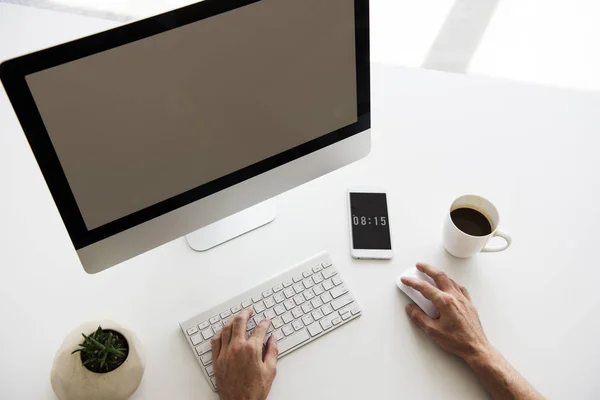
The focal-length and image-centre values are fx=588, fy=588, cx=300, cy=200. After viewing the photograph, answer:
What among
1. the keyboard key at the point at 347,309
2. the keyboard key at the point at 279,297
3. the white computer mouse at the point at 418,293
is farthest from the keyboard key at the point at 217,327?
the white computer mouse at the point at 418,293

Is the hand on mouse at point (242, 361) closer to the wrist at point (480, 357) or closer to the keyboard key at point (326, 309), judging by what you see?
the keyboard key at point (326, 309)

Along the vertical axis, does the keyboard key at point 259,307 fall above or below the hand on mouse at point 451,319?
above

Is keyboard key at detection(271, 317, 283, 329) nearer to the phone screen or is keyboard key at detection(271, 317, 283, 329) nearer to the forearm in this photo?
the phone screen

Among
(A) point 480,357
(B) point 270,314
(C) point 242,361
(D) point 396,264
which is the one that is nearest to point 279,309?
(B) point 270,314

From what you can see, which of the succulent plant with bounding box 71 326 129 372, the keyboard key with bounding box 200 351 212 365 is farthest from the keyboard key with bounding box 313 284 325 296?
the succulent plant with bounding box 71 326 129 372

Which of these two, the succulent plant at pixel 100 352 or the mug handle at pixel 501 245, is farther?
the mug handle at pixel 501 245

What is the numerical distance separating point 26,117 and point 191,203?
29 cm

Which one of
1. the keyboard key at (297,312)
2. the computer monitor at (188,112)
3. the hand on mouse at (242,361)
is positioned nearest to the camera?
the computer monitor at (188,112)

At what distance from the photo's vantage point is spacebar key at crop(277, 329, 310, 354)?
97 centimetres

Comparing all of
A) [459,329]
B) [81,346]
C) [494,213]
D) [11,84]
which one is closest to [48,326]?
[81,346]

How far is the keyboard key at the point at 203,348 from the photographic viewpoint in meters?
0.96

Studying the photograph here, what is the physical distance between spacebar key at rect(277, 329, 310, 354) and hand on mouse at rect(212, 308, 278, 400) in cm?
1

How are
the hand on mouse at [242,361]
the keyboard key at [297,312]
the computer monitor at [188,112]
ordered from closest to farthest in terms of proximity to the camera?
the computer monitor at [188,112], the hand on mouse at [242,361], the keyboard key at [297,312]

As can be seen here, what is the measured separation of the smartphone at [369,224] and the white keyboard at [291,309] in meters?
0.08
